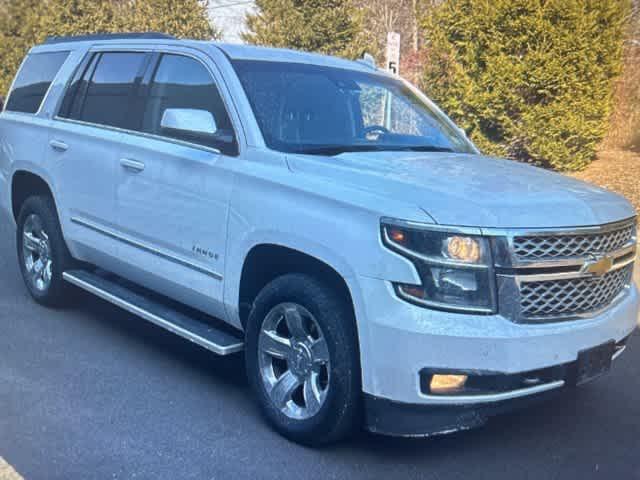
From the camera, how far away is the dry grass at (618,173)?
35.2 ft

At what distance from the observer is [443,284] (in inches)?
129

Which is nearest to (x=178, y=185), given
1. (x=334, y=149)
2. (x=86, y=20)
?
(x=334, y=149)

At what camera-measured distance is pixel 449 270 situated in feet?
10.7

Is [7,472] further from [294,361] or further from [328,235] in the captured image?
[328,235]

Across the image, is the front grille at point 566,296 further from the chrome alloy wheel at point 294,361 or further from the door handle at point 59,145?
the door handle at point 59,145

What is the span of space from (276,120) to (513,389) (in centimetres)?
199

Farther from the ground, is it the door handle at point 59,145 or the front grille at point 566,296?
the door handle at point 59,145

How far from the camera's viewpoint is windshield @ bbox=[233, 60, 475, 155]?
430 centimetres

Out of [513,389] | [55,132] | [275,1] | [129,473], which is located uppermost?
[275,1]

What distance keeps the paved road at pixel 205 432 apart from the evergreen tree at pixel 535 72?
6.87 meters

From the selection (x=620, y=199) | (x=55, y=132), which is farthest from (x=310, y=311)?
(x=55, y=132)

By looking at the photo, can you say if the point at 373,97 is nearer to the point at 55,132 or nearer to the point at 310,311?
the point at 310,311

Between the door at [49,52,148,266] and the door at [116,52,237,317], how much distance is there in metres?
0.18

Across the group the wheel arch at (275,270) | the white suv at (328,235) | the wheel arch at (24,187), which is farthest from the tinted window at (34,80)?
the wheel arch at (275,270)
